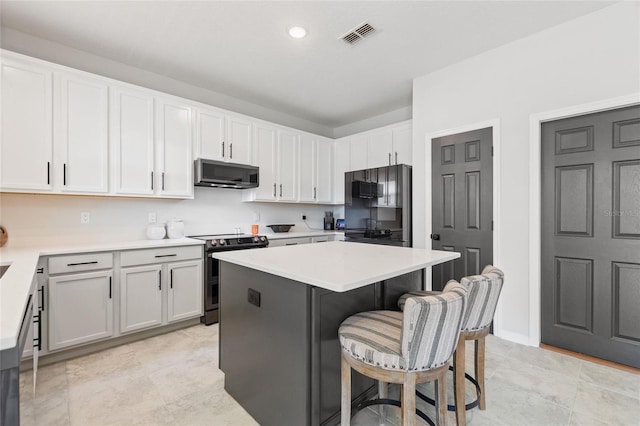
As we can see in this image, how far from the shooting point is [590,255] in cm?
239

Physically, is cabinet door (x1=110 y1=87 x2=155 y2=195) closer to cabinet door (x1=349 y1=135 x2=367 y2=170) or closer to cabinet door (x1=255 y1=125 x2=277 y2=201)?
cabinet door (x1=255 y1=125 x2=277 y2=201)

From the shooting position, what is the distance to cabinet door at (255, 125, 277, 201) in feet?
12.9

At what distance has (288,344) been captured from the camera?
1439 mm

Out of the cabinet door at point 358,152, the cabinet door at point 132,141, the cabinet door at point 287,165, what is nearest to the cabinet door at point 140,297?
the cabinet door at point 132,141

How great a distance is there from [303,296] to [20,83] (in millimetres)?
2912

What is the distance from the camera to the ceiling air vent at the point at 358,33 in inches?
98.9

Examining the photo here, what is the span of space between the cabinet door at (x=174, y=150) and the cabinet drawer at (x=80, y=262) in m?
0.84

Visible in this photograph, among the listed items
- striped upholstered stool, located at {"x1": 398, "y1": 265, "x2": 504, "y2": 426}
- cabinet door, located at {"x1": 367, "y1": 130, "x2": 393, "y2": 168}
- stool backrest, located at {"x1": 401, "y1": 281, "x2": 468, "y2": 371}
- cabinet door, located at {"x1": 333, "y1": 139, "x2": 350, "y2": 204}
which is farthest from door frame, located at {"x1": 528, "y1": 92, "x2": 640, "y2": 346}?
cabinet door, located at {"x1": 333, "y1": 139, "x2": 350, "y2": 204}

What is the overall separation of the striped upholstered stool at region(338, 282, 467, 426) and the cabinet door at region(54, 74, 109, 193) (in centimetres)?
272

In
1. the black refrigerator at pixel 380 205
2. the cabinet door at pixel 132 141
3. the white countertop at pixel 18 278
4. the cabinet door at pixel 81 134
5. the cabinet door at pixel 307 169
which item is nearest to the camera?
the white countertop at pixel 18 278

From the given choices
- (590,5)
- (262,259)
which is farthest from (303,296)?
(590,5)

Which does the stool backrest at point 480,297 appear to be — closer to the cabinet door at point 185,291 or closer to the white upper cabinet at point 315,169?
the cabinet door at point 185,291

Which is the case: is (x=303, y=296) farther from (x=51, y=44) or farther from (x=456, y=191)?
(x=51, y=44)

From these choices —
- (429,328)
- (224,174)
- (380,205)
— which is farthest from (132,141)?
(429,328)
